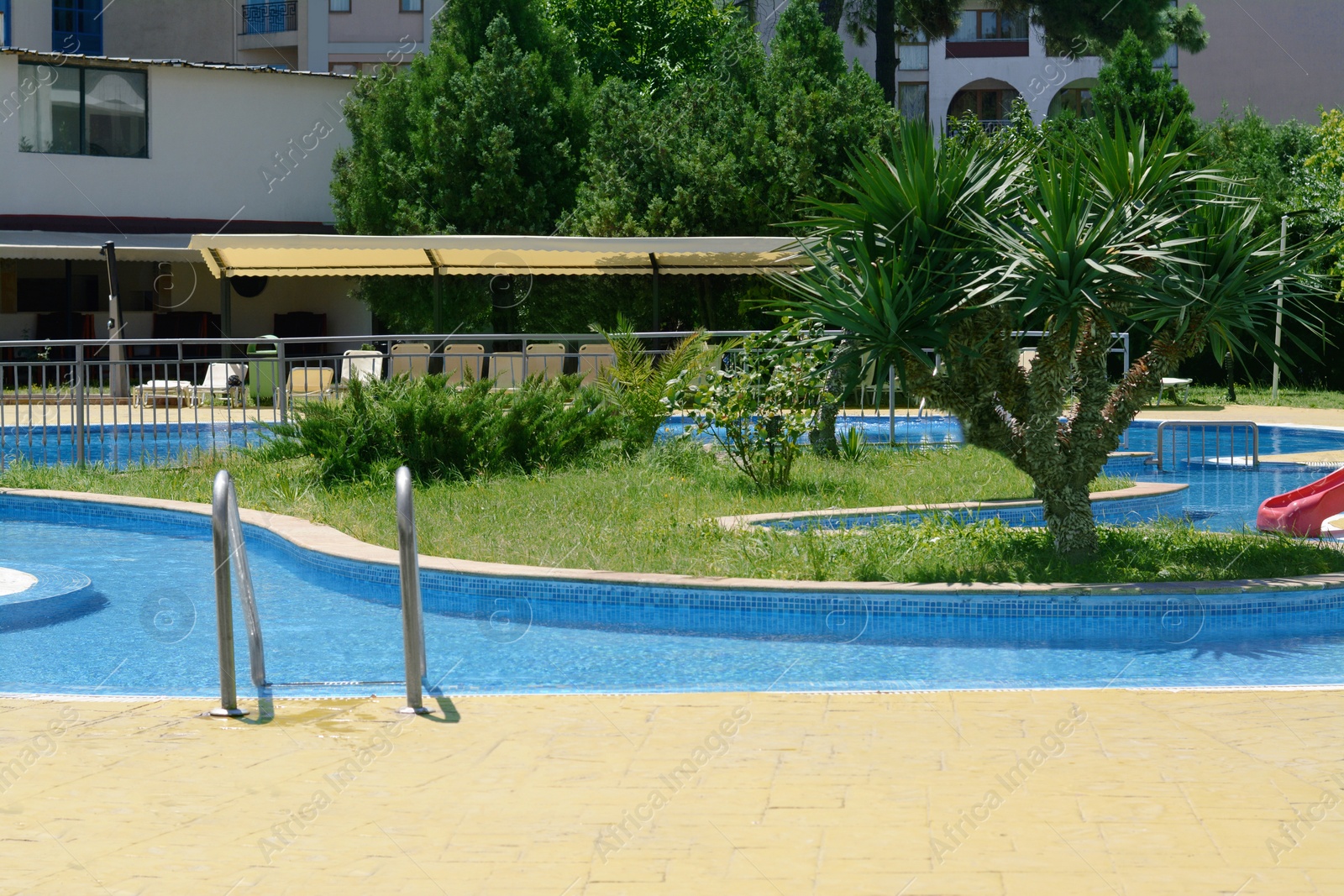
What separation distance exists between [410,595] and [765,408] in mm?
6570

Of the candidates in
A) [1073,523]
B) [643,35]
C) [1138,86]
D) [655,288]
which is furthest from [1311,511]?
[643,35]

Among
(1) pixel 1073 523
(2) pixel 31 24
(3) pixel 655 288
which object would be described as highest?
(2) pixel 31 24

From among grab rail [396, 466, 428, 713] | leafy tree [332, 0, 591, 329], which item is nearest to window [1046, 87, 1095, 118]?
Result: leafy tree [332, 0, 591, 329]

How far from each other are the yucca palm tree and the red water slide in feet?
8.32

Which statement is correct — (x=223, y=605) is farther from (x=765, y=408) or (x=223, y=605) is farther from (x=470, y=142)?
(x=470, y=142)

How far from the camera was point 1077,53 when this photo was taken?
111ft

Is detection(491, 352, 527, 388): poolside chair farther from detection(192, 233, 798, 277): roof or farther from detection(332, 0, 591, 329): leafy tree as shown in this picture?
detection(332, 0, 591, 329): leafy tree

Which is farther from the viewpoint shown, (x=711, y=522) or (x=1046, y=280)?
(x=711, y=522)

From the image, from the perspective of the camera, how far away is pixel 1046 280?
7.92 meters

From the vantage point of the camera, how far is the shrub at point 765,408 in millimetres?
12117

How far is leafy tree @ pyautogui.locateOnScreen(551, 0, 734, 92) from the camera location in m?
37.5

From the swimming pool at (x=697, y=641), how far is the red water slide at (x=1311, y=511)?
118 inches

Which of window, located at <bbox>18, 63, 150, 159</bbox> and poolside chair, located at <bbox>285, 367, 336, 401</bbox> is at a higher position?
window, located at <bbox>18, 63, 150, 159</bbox>

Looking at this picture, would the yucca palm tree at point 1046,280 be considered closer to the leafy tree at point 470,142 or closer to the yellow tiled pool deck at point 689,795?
the yellow tiled pool deck at point 689,795
